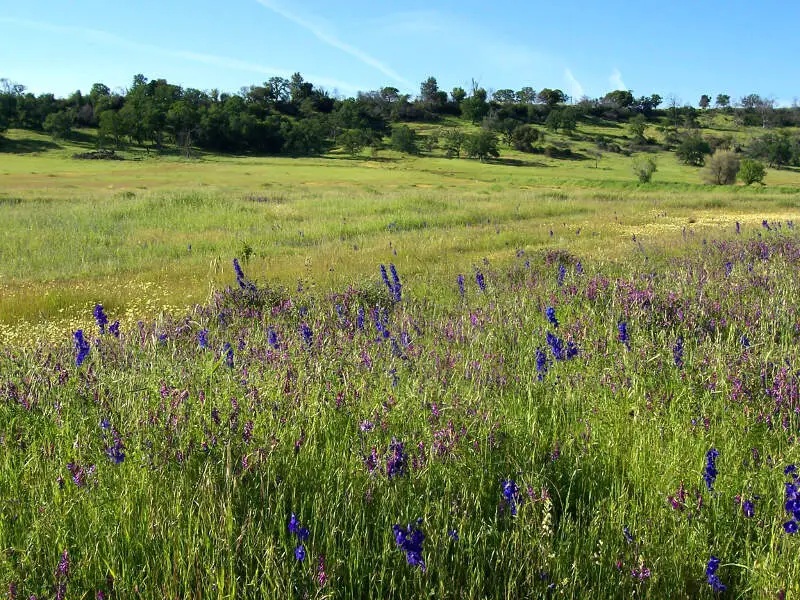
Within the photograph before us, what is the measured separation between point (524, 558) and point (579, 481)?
2.70ft

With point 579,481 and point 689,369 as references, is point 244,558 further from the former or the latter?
point 689,369

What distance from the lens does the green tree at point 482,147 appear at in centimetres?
9269

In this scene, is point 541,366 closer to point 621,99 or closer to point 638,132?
point 638,132


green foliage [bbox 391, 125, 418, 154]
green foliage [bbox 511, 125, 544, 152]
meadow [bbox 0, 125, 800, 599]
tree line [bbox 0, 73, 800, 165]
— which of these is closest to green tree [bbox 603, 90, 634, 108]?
tree line [bbox 0, 73, 800, 165]

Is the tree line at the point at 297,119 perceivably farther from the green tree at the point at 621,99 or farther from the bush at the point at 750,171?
the bush at the point at 750,171

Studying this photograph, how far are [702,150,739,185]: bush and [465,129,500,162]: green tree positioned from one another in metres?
35.6

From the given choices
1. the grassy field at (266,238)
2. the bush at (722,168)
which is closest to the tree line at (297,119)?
the bush at (722,168)

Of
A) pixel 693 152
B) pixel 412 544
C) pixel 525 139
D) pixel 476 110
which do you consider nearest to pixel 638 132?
pixel 693 152

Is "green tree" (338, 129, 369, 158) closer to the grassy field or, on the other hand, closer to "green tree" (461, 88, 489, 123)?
"green tree" (461, 88, 489, 123)

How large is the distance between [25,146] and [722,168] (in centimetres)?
9109

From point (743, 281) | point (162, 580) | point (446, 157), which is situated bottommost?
point (162, 580)

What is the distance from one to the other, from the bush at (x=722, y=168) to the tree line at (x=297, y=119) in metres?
36.9

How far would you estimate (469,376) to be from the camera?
4062 mm

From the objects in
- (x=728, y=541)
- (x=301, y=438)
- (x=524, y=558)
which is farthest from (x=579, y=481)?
(x=301, y=438)
